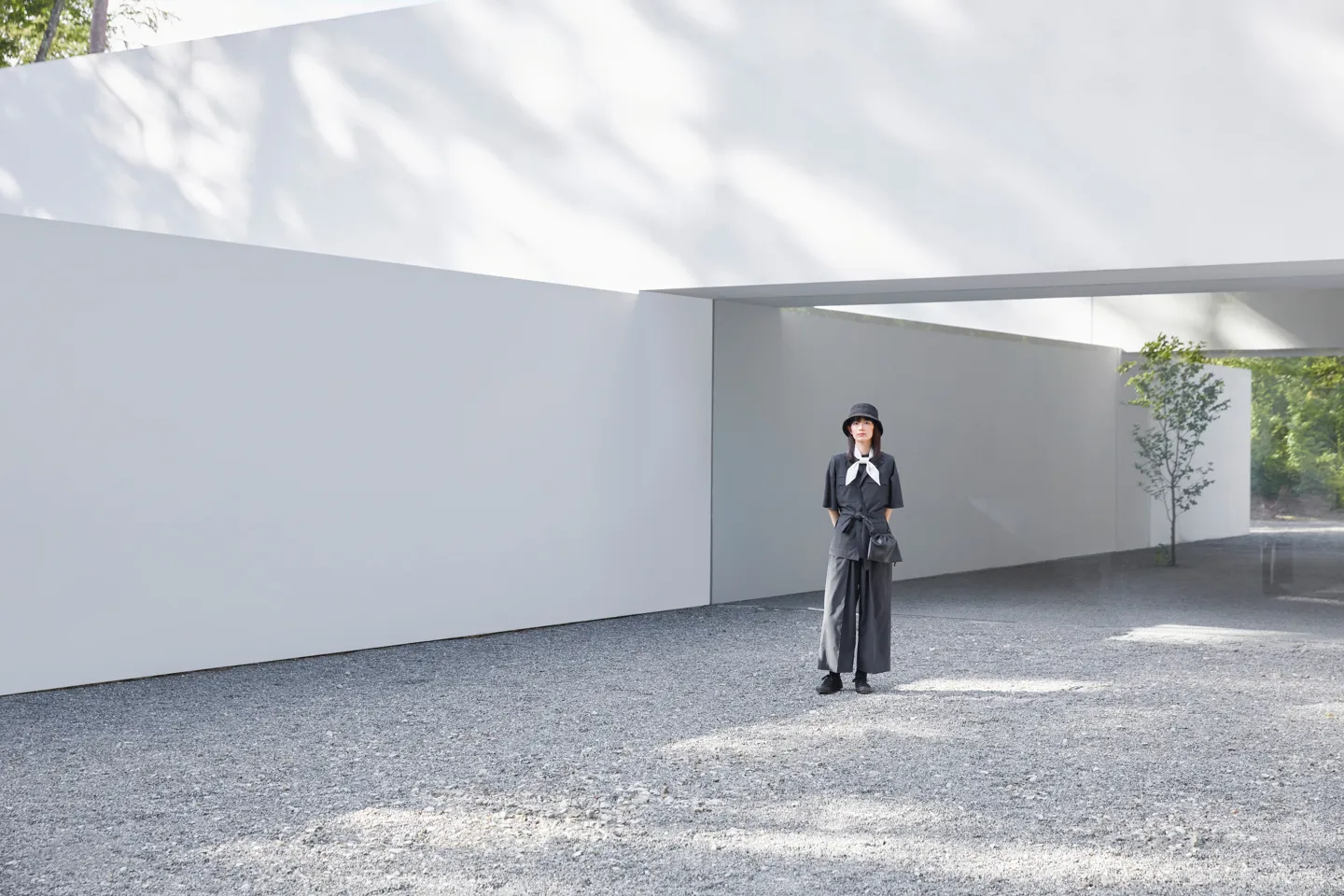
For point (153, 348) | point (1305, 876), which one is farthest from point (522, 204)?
point (1305, 876)

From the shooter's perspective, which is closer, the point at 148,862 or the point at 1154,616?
the point at 148,862

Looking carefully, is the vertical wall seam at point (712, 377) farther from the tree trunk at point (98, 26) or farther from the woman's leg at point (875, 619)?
the tree trunk at point (98, 26)

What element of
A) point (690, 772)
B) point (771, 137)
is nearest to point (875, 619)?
point (690, 772)

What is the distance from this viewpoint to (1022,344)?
43.8 feet

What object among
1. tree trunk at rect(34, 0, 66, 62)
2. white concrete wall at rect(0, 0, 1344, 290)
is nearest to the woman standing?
white concrete wall at rect(0, 0, 1344, 290)

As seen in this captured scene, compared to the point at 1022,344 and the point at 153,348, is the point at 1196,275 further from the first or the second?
the point at 153,348

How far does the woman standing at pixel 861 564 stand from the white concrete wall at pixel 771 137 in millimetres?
2290

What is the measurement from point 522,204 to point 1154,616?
224 inches

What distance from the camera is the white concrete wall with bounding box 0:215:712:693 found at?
23.0 feet

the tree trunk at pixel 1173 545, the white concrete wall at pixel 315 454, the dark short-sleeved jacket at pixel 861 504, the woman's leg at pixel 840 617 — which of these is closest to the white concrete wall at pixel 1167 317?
the tree trunk at pixel 1173 545

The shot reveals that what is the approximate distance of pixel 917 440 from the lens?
12766 millimetres

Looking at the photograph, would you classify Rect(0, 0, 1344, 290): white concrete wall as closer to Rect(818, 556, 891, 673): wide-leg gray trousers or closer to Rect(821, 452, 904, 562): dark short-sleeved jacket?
Rect(821, 452, 904, 562): dark short-sleeved jacket

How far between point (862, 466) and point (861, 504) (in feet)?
0.66

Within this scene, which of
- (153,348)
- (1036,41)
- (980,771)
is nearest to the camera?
(980,771)
